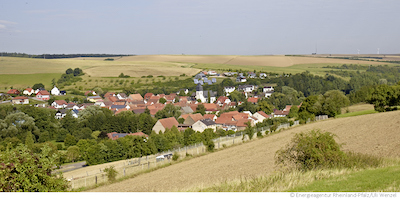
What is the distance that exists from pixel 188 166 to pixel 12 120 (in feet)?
139

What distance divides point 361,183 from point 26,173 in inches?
296

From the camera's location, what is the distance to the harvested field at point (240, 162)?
15802 mm

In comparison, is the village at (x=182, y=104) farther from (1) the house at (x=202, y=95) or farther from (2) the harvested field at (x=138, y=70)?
(2) the harvested field at (x=138, y=70)

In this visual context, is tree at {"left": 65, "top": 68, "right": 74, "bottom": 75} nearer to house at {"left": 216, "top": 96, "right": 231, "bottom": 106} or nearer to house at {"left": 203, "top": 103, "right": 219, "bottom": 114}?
house at {"left": 216, "top": 96, "right": 231, "bottom": 106}

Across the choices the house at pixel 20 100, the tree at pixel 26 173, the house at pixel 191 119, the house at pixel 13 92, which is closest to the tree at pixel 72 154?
the house at pixel 191 119

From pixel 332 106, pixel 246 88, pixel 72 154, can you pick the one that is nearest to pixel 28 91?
pixel 246 88

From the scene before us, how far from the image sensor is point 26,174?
8.00m

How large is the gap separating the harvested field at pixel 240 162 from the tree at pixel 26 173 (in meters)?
5.22

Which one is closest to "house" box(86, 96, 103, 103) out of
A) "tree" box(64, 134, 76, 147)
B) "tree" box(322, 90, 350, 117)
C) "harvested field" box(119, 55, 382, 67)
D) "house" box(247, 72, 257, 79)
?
"tree" box(64, 134, 76, 147)

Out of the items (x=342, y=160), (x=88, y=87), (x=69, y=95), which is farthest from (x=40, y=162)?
(x=88, y=87)

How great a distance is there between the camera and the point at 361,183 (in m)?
8.64

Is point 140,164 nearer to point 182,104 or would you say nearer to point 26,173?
point 26,173

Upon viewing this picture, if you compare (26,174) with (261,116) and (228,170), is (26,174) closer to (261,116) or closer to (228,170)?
(228,170)

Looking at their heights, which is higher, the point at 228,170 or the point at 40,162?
the point at 40,162
